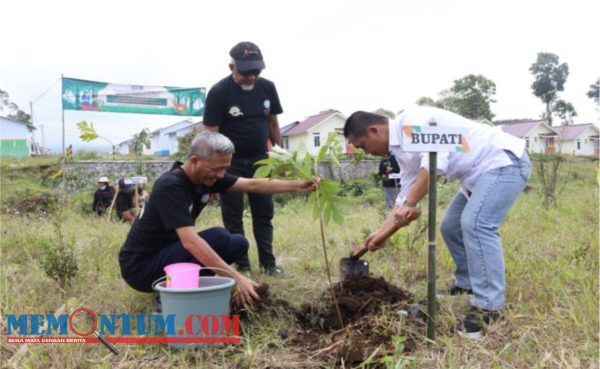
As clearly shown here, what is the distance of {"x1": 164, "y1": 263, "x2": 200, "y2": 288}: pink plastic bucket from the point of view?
2537 mm

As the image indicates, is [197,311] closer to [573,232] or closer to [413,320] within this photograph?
[413,320]

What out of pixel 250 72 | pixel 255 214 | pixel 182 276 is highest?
pixel 250 72

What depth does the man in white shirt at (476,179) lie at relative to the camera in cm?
256

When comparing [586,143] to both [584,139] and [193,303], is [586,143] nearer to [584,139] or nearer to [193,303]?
[584,139]

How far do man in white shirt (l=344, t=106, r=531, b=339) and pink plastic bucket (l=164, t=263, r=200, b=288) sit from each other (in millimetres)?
1159

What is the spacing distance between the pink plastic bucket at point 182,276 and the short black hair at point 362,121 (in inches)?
46.3

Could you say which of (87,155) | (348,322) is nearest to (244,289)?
(348,322)

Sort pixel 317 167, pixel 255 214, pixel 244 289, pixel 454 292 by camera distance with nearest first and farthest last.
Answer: pixel 317 167, pixel 244 289, pixel 454 292, pixel 255 214

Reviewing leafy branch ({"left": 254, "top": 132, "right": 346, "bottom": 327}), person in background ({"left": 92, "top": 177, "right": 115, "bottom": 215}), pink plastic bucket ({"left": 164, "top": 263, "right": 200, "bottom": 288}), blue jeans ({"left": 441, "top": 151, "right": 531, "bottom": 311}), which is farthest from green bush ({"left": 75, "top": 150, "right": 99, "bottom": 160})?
blue jeans ({"left": 441, "top": 151, "right": 531, "bottom": 311})

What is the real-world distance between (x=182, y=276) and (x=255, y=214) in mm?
1499

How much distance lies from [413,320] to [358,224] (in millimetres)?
3585

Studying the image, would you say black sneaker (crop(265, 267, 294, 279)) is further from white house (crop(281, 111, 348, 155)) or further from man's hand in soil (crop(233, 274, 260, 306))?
white house (crop(281, 111, 348, 155))

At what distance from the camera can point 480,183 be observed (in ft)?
8.68

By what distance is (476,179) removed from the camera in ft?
8.93
